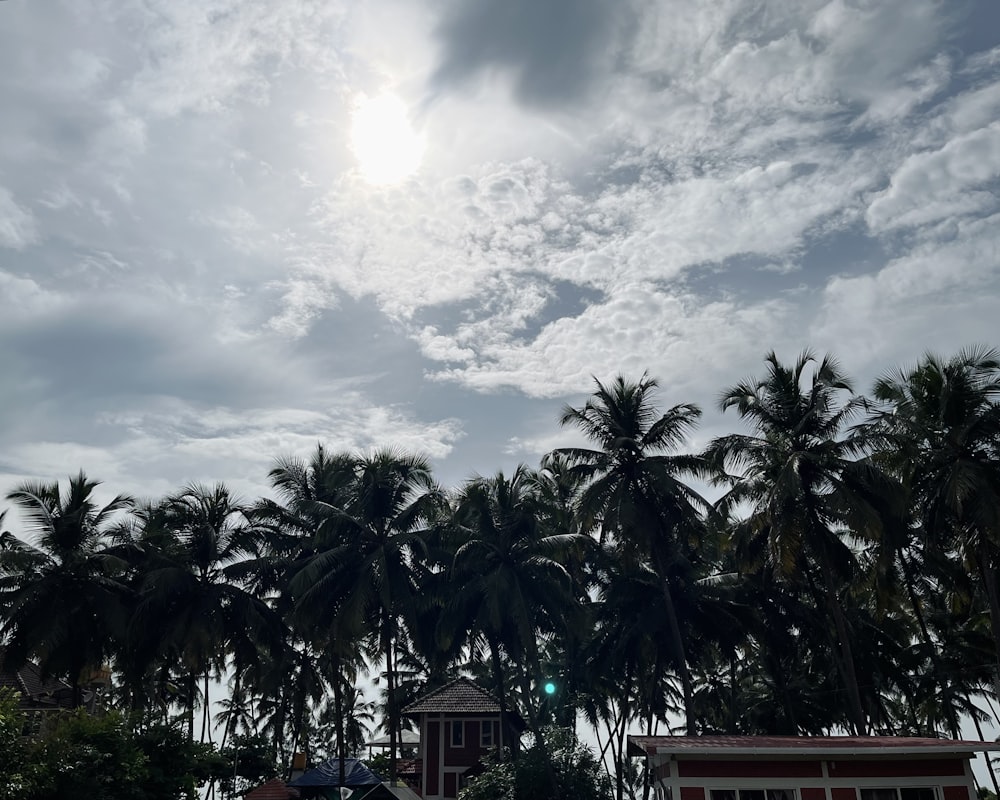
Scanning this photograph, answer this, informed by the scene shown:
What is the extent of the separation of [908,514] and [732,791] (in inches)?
512

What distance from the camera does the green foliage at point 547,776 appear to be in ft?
98.4

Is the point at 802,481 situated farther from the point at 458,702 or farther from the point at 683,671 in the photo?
the point at 458,702

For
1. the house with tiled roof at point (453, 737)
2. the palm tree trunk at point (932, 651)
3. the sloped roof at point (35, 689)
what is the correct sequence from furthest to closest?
the house with tiled roof at point (453, 737), the sloped roof at point (35, 689), the palm tree trunk at point (932, 651)

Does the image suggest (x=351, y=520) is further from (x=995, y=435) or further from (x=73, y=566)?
(x=995, y=435)

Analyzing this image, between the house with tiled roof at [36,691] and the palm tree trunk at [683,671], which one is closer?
the palm tree trunk at [683,671]

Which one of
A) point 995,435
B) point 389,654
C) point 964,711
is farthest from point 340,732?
point 964,711

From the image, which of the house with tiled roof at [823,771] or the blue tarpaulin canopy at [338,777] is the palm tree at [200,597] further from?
the house with tiled roof at [823,771]

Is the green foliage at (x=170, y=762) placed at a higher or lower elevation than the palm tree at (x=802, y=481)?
lower

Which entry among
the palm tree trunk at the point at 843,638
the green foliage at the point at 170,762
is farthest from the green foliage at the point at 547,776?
the green foliage at the point at 170,762

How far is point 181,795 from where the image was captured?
81.5 ft

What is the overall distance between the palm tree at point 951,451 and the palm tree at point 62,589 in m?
30.0

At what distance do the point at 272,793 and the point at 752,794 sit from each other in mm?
24018

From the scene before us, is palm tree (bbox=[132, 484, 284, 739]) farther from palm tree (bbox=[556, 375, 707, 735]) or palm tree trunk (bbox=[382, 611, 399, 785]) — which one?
palm tree (bbox=[556, 375, 707, 735])

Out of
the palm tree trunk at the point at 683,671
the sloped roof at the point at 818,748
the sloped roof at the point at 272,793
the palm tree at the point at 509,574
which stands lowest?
the sloped roof at the point at 272,793
